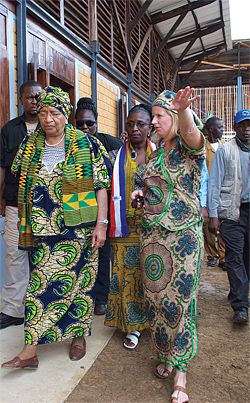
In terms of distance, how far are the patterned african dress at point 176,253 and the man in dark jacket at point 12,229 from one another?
4.29ft

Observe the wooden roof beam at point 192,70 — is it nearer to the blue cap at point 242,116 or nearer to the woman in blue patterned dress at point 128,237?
the blue cap at point 242,116

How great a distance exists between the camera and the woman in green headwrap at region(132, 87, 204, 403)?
7.10 feet

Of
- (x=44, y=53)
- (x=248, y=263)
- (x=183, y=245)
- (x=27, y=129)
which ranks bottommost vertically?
(x=248, y=263)

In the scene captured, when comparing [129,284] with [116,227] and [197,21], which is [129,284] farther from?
[197,21]

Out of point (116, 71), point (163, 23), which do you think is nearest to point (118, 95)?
point (116, 71)

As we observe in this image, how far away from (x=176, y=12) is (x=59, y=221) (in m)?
7.72

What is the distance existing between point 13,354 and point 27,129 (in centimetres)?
167

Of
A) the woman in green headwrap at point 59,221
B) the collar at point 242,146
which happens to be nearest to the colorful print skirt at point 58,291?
the woman in green headwrap at point 59,221

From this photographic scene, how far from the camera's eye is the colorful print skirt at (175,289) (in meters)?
2.16

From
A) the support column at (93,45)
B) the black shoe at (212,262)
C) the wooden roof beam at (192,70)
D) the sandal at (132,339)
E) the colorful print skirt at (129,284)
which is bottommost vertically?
the sandal at (132,339)

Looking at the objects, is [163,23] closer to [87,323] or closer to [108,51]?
[108,51]

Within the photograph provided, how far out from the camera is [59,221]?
97.2 inches

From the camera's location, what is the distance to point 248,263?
140 inches

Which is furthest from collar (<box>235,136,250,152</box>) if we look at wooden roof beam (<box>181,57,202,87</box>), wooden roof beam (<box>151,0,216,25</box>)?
wooden roof beam (<box>181,57,202,87</box>)
